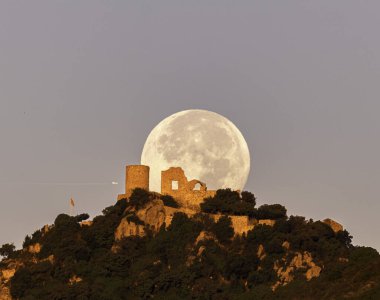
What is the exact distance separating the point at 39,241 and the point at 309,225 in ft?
77.0

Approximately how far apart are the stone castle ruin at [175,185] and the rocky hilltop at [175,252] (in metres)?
0.80

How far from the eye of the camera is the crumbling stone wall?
134 m

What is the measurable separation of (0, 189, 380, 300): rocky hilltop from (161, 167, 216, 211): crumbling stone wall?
72 cm

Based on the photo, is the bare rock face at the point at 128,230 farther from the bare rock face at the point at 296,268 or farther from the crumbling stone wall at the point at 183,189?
the bare rock face at the point at 296,268

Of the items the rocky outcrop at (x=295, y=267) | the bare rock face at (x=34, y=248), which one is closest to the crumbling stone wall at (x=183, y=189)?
the rocky outcrop at (x=295, y=267)

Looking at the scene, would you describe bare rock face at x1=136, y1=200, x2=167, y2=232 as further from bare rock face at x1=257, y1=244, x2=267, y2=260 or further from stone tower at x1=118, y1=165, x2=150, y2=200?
bare rock face at x1=257, y1=244, x2=267, y2=260

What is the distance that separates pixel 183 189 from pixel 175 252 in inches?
318

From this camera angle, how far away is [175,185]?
442 feet

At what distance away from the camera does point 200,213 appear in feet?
433

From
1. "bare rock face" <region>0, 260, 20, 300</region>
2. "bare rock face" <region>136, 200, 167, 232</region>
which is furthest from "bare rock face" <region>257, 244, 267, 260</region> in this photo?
"bare rock face" <region>0, 260, 20, 300</region>

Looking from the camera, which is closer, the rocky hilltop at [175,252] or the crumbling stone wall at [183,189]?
the rocky hilltop at [175,252]

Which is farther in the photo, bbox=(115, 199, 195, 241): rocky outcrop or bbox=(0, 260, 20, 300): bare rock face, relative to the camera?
bbox=(115, 199, 195, 241): rocky outcrop

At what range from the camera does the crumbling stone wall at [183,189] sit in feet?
439

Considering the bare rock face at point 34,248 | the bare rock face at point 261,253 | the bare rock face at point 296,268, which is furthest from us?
the bare rock face at point 34,248
